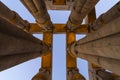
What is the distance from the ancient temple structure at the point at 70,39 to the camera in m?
5.92

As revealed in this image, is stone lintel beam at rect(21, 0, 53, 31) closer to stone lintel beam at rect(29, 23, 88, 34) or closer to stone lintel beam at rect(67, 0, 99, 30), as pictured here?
stone lintel beam at rect(67, 0, 99, 30)

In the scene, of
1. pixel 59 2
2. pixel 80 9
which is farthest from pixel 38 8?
pixel 59 2

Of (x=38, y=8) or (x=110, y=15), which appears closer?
(x=110, y=15)

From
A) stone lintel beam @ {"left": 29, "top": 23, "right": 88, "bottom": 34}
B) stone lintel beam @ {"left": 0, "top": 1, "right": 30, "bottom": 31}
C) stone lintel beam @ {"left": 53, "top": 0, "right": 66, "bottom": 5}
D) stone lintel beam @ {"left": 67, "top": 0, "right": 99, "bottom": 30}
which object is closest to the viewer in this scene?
stone lintel beam @ {"left": 0, "top": 1, "right": 30, "bottom": 31}

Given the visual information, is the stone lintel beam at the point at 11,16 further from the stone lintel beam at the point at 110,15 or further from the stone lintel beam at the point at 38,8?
the stone lintel beam at the point at 110,15

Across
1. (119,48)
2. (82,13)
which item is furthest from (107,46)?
(82,13)

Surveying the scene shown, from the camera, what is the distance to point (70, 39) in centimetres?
1759

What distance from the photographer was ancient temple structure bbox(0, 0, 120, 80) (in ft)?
19.4

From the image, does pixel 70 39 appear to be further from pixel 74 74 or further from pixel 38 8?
pixel 38 8

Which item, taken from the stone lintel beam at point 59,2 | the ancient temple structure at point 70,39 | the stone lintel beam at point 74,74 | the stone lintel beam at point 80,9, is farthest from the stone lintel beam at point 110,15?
the stone lintel beam at point 59,2

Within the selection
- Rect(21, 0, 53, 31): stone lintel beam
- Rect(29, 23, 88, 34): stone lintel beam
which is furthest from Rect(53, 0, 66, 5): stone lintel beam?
Rect(21, 0, 53, 31): stone lintel beam

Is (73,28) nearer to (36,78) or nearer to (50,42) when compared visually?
(50,42)

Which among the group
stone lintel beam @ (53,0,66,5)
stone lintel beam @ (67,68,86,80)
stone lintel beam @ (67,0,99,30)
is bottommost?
stone lintel beam @ (67,68,86,80)

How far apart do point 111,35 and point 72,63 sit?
11.0 metres
